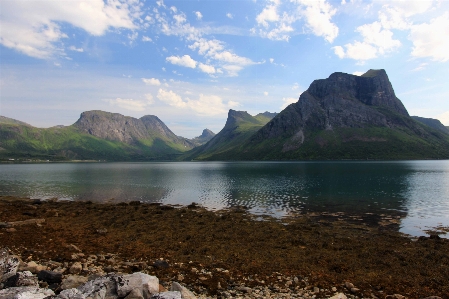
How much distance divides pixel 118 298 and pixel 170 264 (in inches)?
298

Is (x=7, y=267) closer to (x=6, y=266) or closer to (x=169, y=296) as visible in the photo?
(x=6, y=266)

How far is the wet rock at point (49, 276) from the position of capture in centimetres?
1460

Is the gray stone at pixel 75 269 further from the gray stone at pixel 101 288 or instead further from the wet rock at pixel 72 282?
the gray stone at pixel 101 288

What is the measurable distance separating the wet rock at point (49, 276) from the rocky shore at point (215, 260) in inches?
2.0

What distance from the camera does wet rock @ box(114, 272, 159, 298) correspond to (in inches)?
485

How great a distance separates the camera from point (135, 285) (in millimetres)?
12562

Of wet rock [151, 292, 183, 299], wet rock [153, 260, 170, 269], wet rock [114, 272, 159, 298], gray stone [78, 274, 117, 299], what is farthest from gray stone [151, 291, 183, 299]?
wet rock [153, 260, 170, 269]

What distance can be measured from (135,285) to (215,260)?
9555 millimetres

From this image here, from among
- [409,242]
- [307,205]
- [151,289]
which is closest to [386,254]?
[409,242]

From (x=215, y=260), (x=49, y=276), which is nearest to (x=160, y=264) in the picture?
(x=215, y=260)

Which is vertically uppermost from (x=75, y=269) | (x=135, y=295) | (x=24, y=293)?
(x=24, y=293)

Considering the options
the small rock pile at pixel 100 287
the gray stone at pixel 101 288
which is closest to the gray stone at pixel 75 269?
the small rock pile at pixel 100 287

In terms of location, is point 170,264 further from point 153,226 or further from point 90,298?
point 153,226

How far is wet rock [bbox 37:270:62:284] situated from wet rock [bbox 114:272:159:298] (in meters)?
4.69
